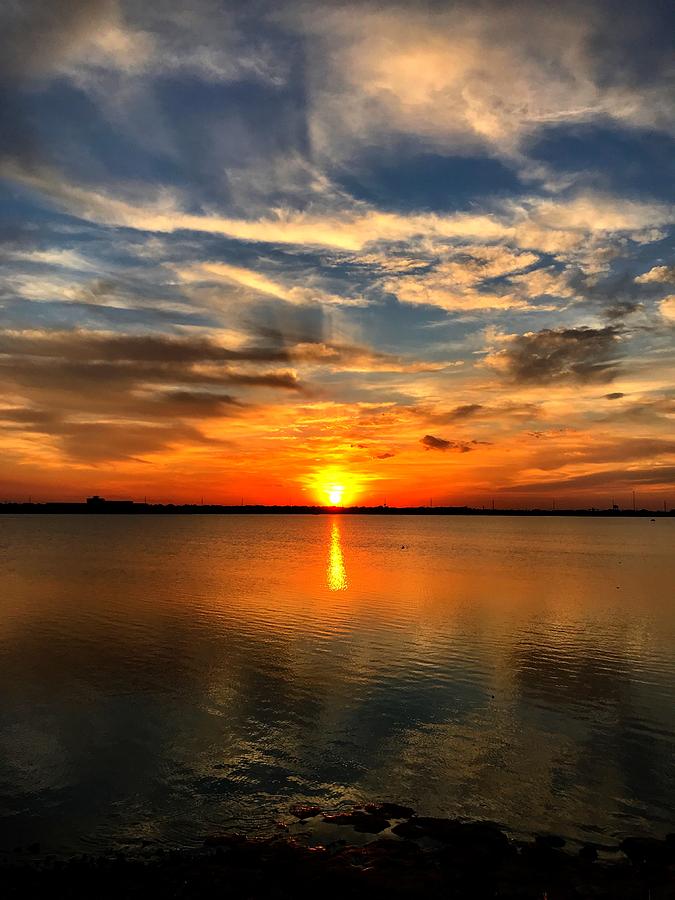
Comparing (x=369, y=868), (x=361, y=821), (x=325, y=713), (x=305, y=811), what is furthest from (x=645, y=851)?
(x=325, y=713)

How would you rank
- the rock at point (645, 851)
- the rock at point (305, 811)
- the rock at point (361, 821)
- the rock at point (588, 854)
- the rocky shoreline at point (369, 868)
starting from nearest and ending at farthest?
the rocky shoreline at point (369, 868), the rock at point (645, 851), the rock at point (588, 854), the rock at point (361, 821), the rock at point (305, 811)

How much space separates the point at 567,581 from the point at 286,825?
70.7 m

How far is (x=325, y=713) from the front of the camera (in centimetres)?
2695

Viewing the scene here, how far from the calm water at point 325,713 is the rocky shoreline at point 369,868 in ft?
3.38

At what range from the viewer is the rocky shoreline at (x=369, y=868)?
1414 centimetres

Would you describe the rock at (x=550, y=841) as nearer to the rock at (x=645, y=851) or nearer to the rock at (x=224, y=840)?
the rock at (x=645, y=851)

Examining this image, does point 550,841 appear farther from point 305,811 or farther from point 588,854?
point 305,811

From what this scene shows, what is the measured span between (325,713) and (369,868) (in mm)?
11888

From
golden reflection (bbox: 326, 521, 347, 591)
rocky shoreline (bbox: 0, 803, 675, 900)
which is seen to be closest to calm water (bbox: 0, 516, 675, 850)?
rocky shoreline (bbox: 0, 803, 675, 900)

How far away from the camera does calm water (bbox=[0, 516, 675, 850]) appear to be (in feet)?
61.7

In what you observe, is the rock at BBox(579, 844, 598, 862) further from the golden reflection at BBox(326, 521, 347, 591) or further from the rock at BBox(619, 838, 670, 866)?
the golden reflection at BBox(326, 521, 347, 591)

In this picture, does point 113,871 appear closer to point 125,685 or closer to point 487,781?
point 487,781

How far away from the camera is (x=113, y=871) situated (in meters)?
14.9

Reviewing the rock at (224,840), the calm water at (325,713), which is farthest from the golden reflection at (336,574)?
the rock at (224,840)
